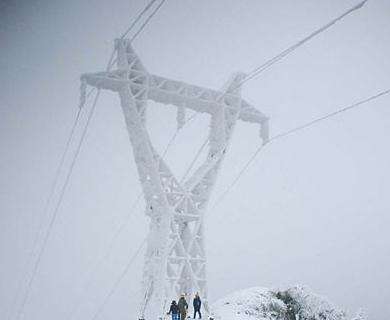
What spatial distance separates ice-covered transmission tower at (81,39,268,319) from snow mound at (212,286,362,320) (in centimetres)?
152

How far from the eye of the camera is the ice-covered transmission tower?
22.2 metres

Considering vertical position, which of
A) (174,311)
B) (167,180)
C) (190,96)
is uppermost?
(190,96)

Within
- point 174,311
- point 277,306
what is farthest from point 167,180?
point 277,306

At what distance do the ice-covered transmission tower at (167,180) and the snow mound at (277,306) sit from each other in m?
1.52

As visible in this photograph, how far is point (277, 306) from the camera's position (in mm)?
23391

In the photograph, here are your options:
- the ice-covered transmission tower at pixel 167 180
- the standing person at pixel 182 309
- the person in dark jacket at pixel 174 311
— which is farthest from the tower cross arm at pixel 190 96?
the person in dark jacket at pixel 174 311

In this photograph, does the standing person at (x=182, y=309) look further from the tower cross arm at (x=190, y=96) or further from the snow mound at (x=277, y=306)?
the tower cross arm at (x=190, y=96)

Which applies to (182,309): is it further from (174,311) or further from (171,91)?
(171,91)

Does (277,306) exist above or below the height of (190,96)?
below

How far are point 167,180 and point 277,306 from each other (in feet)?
28.7

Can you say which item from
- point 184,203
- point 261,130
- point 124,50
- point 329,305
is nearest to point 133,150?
point 184,203

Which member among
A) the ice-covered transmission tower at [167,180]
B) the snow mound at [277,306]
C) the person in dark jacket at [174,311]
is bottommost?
the person in dark jacket at [174,311]

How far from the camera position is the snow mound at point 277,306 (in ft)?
70.7

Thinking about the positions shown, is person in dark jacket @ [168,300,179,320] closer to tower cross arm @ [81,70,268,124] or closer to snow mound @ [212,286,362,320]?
snow mound @ [212,286,362,320]
